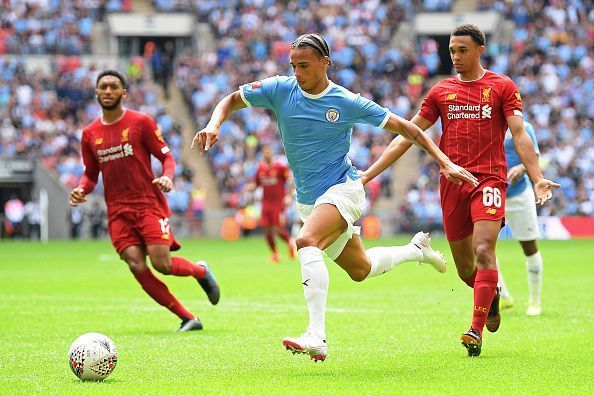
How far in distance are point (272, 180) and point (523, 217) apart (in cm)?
1240

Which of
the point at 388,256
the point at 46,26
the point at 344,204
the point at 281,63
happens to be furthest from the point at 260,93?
the point at 46,26

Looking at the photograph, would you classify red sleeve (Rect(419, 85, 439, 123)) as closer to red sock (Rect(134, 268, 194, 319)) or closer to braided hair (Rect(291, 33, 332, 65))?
braided hair (Rect(291, 33, 332, 65))

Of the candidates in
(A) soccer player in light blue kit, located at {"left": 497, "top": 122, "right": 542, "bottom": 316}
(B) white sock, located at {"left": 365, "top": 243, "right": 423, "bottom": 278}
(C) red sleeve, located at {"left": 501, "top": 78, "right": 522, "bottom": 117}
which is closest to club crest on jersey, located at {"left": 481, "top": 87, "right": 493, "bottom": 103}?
(C) red sleeve, located at {"left": 501, "top": 78, "right": 522, "bottom": 117}

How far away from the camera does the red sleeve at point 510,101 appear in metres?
9.16

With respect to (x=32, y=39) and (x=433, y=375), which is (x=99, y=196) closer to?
(x=32, y=39)

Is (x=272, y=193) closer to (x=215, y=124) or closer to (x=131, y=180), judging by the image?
(x=131, y=180)

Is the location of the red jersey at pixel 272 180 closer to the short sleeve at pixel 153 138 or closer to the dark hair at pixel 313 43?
the short sleeve at pixel 153 138

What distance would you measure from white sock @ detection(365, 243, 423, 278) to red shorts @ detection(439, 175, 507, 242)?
0.40 m

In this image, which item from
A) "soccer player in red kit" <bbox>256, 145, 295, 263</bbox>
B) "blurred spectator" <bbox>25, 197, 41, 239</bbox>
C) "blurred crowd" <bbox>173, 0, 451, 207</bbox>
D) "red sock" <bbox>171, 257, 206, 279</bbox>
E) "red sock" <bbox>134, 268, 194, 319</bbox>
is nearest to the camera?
"red sock" <bbox>134, 268, 194, 319</bbox>

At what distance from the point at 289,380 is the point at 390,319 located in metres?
4.58

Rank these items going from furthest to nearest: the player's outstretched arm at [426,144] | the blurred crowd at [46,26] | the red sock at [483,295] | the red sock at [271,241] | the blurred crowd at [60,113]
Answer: the blurred crowd at [46,26] → the blurred crowd at [60,113] → the red sock at [271,241] → the red sock at [483,295] → the player's outstretched arm at [426,144]

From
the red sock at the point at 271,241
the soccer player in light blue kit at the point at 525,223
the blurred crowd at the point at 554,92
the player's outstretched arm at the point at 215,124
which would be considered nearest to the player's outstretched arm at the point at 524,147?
the player's outstretched arm at the point at 215,124

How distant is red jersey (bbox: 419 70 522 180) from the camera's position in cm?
922

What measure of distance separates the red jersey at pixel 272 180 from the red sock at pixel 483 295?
15.7 metres
